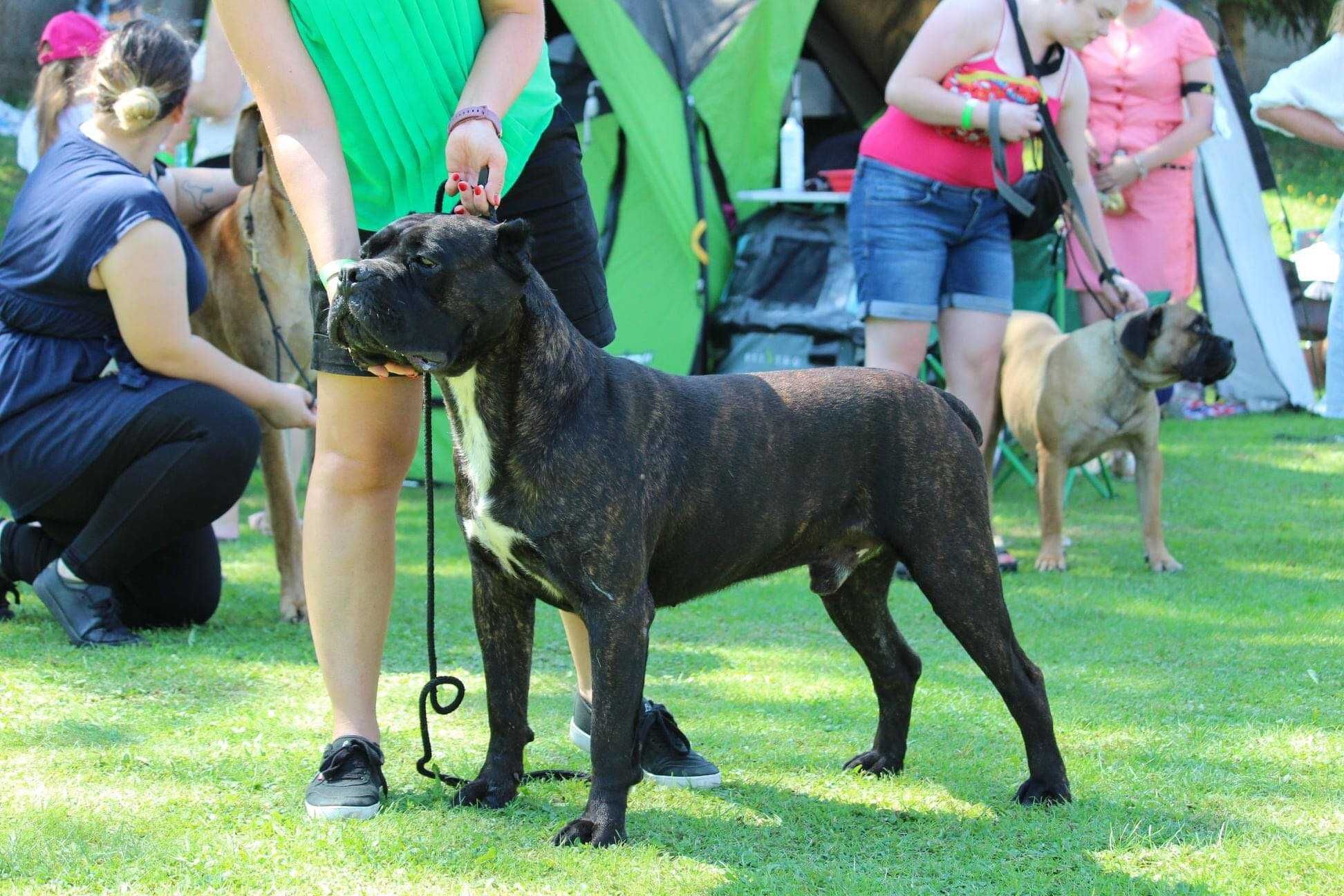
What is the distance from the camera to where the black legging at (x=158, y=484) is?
4527 millimetres

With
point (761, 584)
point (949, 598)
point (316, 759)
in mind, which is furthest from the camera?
point (761, 584)

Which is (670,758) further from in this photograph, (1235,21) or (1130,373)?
Answer: (1235,21)

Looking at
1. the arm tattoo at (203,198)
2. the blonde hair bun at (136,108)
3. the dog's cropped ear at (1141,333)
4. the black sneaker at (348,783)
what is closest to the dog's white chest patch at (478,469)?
the black sneaker at (348,783)

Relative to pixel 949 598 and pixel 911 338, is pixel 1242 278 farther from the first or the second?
pixel 949 598

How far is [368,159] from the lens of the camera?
311 cm

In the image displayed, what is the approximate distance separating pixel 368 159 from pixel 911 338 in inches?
110

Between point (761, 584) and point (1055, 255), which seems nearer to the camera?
point (761, 584)

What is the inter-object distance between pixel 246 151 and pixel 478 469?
2.85m

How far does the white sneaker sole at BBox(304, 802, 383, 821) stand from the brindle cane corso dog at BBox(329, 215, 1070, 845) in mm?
225

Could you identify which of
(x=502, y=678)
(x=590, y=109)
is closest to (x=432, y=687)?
(x=502, y=678)

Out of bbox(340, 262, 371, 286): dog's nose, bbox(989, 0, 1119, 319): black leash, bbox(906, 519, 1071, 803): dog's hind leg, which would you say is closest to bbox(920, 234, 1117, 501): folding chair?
bbox(989, 0, 1119, 319): black leash

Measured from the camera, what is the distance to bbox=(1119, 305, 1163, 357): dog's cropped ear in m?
6.36

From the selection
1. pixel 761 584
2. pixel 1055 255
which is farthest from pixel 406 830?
pixel 1055 255

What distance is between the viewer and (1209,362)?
6410mm
